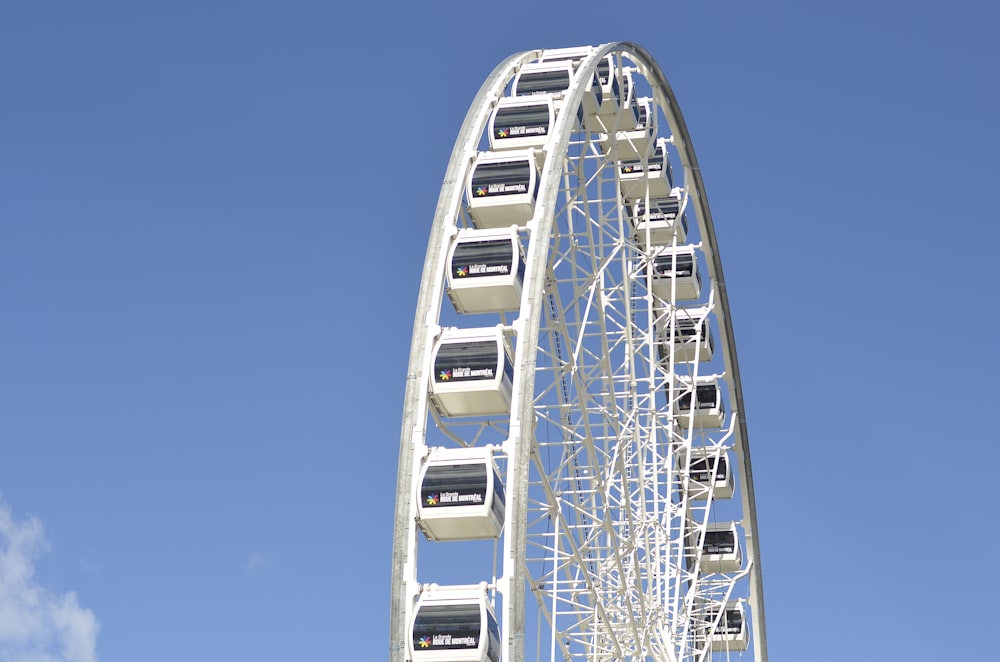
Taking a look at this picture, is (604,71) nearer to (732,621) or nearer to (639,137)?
(639,137)

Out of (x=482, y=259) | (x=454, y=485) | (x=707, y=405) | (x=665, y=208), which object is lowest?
(x=454, y=485)

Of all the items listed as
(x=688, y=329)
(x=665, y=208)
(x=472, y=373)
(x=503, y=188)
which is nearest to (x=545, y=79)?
(x=503, y=188)

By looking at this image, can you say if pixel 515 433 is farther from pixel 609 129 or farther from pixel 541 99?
pixel 609 129

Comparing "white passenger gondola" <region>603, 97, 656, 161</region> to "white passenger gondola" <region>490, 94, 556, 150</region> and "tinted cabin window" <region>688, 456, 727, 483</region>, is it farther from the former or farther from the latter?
"tinted cabin window" <region>688, 456, 727, 483</region>

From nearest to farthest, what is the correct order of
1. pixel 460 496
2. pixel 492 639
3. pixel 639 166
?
pixel 492 639 < pixel 460 496 < pixel 639 166

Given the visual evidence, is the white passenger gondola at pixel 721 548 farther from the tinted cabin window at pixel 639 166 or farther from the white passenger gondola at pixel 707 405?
the tinted cabin window at pixel 639 166

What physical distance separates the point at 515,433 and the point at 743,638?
23955mm

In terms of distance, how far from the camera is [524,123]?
108 ft

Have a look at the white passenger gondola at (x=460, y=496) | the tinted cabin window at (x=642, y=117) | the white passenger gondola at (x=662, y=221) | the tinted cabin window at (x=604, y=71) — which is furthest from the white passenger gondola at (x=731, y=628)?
the white passenger gondola at (x=460, y=496)

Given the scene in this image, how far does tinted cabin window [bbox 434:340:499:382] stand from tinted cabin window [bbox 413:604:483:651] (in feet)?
13.5

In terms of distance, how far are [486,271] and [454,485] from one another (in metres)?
4.24

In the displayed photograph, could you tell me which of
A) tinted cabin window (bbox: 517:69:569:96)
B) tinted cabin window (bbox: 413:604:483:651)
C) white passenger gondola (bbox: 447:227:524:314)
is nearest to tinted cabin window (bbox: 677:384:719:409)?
tinted cabin window (bbox: 517:69:569:96)

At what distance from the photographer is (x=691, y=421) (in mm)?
44219

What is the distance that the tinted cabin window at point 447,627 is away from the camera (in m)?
26.7
